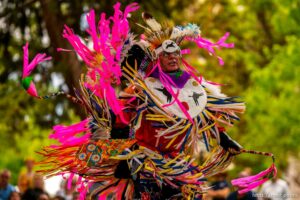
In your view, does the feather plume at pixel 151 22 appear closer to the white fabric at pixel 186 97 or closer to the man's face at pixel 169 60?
the man's face at pixel 169 60

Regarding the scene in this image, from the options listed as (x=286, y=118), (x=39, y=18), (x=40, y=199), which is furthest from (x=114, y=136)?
(x=286, y=118)

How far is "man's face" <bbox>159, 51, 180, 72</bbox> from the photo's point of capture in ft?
22.4

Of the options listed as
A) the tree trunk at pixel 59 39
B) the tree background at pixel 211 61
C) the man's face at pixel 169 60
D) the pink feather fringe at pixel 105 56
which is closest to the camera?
the pink feather fringe at pixel 105 56

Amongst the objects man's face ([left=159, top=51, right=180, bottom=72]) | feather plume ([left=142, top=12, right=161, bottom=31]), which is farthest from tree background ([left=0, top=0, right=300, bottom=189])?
man's face ([left=159, top=51, right=180, bottom=72])

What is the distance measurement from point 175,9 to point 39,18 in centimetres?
442

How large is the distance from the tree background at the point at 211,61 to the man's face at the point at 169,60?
0.47 m

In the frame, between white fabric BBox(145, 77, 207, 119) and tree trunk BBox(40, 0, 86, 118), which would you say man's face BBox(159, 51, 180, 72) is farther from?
tree trunk BBox(40, 0, 86, 118)

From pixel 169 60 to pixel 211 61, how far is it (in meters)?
20.8

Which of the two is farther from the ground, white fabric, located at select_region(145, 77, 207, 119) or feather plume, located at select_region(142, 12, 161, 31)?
feather plume, located at select_region(142, 12, 161, 31)

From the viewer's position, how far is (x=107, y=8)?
1214 cm

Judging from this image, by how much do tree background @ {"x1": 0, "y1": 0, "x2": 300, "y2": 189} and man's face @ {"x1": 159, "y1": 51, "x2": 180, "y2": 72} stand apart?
47 centimetres

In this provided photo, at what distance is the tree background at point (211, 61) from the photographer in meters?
12.4

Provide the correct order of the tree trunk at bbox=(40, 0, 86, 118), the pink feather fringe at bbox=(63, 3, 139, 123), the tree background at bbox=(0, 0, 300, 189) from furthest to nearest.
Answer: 1. the tree background at bbox=(0, 0, 300, 189)
2. the tree trunk at bbox=(40, 0, 86, 118)
3. the pink feather fringe at bbox=(63, 3, 139, 123)

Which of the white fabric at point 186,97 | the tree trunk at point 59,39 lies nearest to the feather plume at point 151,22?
the white fabric at point 186,97
